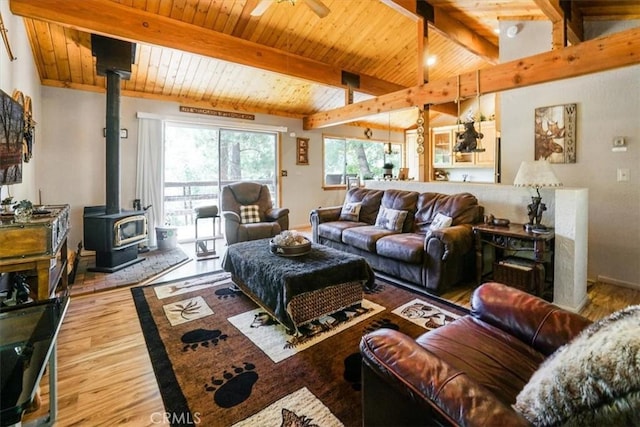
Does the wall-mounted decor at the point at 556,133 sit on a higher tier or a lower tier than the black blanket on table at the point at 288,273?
higher

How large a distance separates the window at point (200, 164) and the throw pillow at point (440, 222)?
4.09 metres

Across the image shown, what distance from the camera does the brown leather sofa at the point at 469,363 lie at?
886 millimetres

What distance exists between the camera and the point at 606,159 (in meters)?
3.45

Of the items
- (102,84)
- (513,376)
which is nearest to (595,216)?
(513,376)

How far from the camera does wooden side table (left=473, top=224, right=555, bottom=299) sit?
278 centimetres

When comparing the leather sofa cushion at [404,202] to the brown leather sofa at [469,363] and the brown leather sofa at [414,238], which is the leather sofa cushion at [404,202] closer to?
the brown leather sofa at [414,238]

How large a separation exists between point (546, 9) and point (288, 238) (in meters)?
3.36

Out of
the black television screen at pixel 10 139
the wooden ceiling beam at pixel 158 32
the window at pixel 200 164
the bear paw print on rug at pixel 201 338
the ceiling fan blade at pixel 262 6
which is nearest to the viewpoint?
the black television screen at pixel 10 139

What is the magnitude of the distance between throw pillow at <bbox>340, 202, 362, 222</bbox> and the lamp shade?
2.22 metres

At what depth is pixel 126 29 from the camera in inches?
131

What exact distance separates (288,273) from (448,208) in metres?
2.21

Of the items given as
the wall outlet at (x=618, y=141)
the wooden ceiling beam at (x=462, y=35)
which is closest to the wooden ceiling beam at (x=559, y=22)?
the wall outlet at (x=618, y=141)

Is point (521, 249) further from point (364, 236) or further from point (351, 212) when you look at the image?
point (351, 212)

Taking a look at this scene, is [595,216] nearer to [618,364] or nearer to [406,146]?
[618,364]
